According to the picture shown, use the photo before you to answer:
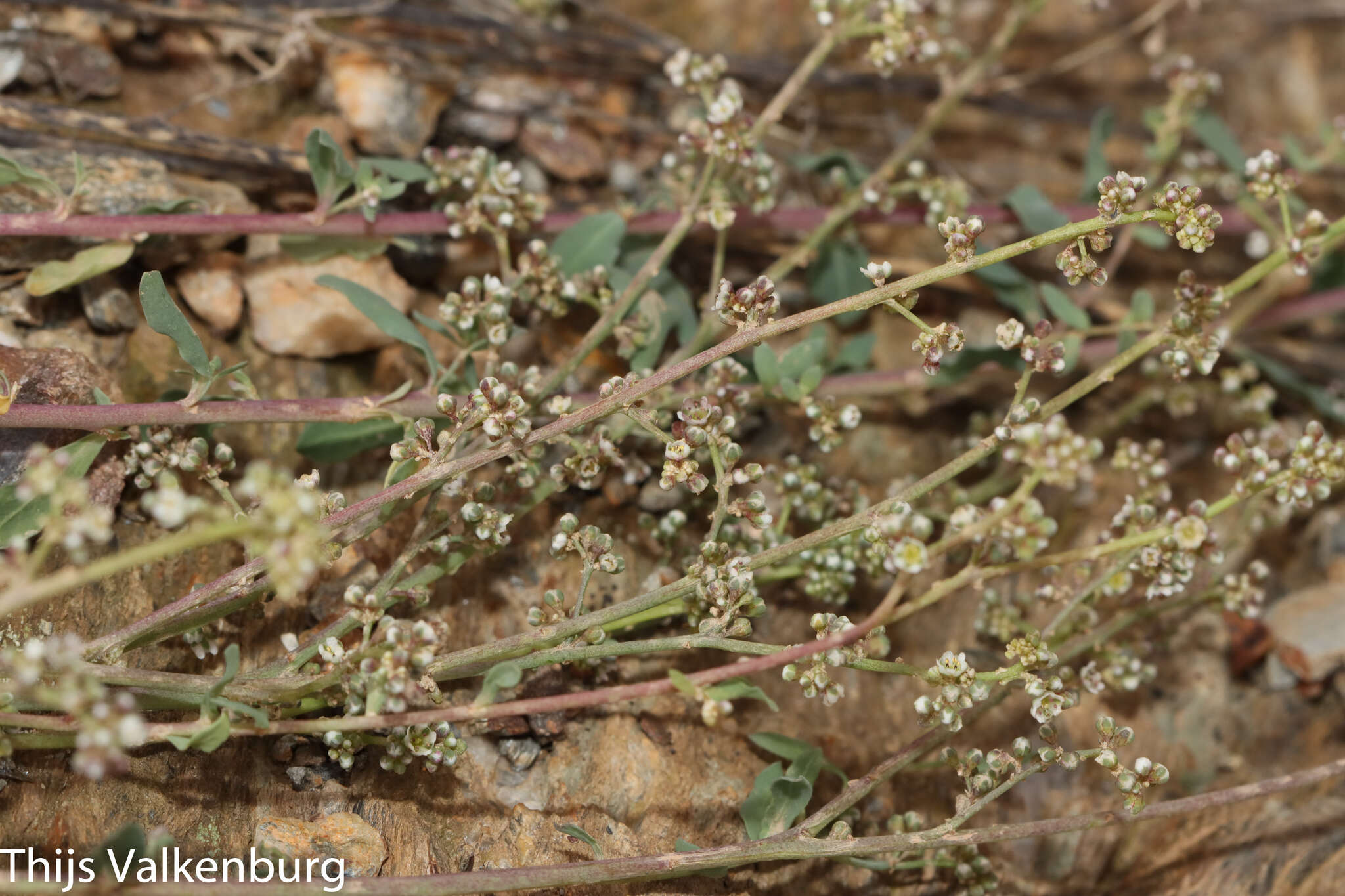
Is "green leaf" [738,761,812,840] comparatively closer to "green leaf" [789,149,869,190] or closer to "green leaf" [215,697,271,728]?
"green leaf" [215,697,271,728]

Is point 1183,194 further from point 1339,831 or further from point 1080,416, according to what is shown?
point 1339,831

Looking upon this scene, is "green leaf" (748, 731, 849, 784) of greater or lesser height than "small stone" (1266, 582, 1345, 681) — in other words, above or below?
below

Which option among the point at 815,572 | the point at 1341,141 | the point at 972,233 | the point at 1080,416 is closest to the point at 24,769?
the point at 815,572

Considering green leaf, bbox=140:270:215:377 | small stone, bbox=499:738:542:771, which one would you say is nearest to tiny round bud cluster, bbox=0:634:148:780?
green leaf, bbox=140:270:215:377

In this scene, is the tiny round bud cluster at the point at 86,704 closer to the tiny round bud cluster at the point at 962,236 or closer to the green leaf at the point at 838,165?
the tiny round bud cluster at the point at 962,236

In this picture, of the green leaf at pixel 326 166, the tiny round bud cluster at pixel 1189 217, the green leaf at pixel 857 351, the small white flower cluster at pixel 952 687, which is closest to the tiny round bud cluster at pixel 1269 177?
the tiny round bud cluster at pixel 1189 217

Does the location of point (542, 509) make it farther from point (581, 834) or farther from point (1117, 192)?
point (1117, 192)
